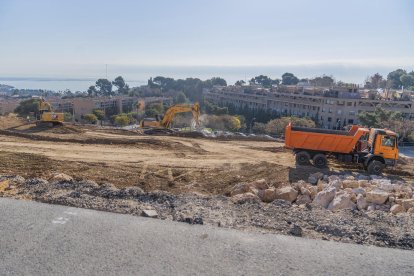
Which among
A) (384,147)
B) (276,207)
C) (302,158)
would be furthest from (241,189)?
(384,147)

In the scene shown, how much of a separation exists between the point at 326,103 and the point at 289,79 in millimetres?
76405

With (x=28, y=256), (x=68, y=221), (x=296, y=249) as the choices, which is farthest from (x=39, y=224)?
(x=296, y=249)

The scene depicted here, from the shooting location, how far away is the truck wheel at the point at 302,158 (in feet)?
44.3

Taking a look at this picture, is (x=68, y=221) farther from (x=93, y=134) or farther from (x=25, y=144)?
(x=93, y=134)

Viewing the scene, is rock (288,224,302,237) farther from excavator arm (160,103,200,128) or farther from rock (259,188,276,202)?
excavator arm (160,103,200,128)

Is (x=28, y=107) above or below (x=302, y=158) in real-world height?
below

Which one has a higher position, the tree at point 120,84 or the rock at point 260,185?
the tree at point 120,84

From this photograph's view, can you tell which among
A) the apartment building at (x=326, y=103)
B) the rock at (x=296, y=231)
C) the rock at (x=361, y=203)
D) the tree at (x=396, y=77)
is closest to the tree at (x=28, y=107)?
the apartment building at (x=326, y=103)

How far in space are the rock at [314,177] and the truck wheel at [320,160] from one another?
4.83 ft

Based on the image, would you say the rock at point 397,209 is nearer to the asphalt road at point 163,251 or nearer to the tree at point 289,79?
the asphalt road at point 163,251

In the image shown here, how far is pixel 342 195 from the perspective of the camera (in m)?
8.68

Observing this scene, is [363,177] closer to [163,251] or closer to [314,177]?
[314,177]

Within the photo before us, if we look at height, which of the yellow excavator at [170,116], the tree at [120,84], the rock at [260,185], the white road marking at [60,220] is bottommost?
the rock at [260,185]

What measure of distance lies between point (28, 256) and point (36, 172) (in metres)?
6.42
